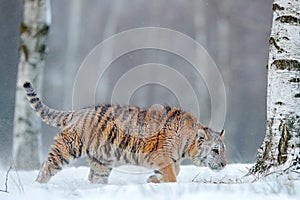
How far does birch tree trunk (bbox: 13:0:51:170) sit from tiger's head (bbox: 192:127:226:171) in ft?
15.5

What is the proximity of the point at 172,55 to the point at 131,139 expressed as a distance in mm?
20308

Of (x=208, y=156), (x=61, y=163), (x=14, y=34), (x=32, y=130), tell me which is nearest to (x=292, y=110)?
(x=208, y=156)

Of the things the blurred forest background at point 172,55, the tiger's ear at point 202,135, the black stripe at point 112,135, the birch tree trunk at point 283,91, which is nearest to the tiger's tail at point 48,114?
the black stripe at point 112,135

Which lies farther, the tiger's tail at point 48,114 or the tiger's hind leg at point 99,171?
the tiger's hind leg at point 99,171

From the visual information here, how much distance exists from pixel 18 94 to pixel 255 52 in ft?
59.1

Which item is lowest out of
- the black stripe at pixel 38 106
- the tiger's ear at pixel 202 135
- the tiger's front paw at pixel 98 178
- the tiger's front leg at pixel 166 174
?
the tiger's front paw at pixel 98 178

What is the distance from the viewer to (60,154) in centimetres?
696

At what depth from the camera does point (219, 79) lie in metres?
27.9

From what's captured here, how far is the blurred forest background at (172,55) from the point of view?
26.5 meters

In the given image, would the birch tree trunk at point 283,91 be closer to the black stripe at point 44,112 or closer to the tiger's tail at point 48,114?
the tiger's tail at point 48,114

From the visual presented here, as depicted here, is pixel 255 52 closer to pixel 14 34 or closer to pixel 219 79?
pixel 219 79

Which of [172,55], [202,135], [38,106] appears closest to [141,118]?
[202,135]

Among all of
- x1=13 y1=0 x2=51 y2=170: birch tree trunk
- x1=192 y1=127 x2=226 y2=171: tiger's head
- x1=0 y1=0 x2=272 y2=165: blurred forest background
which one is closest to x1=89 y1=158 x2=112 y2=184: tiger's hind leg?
x1=192 y1=127 x2=226 y2=171: tiger's head

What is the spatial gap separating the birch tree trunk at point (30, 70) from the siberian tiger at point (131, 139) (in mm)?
4019
